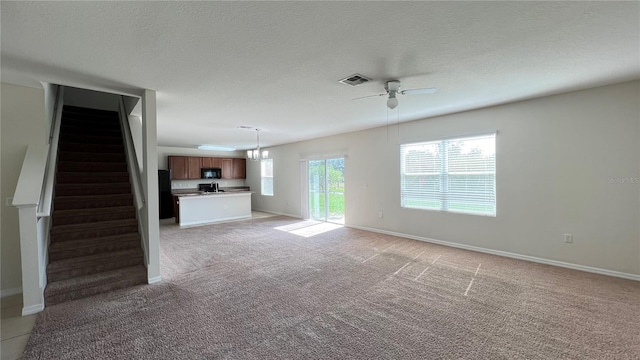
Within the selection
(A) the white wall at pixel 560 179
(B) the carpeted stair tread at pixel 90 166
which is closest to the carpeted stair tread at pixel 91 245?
(B) the carpeted stair tread at pixel 90 166

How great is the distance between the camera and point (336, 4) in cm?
162

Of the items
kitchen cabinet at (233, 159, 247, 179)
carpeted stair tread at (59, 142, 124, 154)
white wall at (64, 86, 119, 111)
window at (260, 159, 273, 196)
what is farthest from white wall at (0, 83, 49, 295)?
kitchen cabinet at (233, 159, 247, 179)

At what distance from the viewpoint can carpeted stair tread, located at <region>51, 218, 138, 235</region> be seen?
136 inches

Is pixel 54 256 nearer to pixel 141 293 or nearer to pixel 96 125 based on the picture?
pixel 141 293

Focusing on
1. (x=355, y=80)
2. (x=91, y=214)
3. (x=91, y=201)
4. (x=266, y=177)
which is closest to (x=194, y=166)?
(x=266, y=177)

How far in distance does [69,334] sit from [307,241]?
11.6 ft

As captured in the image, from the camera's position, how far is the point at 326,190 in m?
7.28

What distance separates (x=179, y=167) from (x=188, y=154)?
2.24 ft

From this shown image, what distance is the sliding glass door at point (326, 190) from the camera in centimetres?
692

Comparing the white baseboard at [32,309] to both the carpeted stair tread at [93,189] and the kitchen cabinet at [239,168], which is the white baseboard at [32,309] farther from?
the kitchen cabinet at [239,168]

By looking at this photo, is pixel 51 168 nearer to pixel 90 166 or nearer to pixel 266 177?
pixel 90 166

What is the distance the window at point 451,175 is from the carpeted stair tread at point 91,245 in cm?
481

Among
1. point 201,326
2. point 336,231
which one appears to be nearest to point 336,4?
point 201,326

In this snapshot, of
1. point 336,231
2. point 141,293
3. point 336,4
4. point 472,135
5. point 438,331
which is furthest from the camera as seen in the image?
point 336,231
